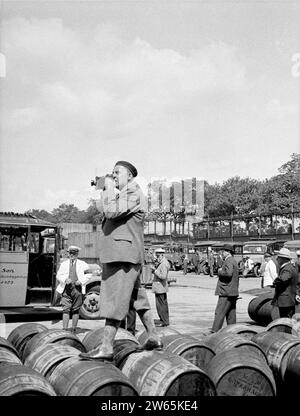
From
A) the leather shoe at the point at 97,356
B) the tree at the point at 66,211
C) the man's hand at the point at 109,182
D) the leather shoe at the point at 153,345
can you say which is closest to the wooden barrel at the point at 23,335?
the leather shoe at the point at 97,356

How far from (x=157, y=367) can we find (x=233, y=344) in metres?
1.18

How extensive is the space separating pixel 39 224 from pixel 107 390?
8800 mm

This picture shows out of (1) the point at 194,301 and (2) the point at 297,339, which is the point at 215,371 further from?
(1) the point at 194,301

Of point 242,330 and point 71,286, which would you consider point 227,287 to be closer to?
point 71,286

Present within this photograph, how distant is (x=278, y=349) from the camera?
489 centimetres

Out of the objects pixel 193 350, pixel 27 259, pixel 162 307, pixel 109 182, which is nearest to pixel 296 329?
pixel 193 350

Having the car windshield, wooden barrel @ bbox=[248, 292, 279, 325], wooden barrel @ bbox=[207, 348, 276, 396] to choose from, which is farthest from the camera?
the car windshield

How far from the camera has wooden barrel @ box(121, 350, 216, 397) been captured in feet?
12.4

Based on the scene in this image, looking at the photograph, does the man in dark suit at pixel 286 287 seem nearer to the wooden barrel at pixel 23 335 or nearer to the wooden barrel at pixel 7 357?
the wooden barrel at pixel 23 335

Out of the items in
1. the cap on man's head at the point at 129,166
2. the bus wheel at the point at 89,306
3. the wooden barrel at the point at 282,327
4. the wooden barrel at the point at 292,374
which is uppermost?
the cap on man's head at the point at 129,166

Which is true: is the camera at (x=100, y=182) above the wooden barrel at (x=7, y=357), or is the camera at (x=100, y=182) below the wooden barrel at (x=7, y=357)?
above

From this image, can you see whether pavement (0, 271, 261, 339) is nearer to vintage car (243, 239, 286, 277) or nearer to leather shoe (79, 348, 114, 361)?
leather shoe (79, 348, 114, 361)

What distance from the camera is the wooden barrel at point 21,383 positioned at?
3.39 metres

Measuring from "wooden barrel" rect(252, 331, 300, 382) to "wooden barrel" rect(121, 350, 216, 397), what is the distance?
1.09 meters
